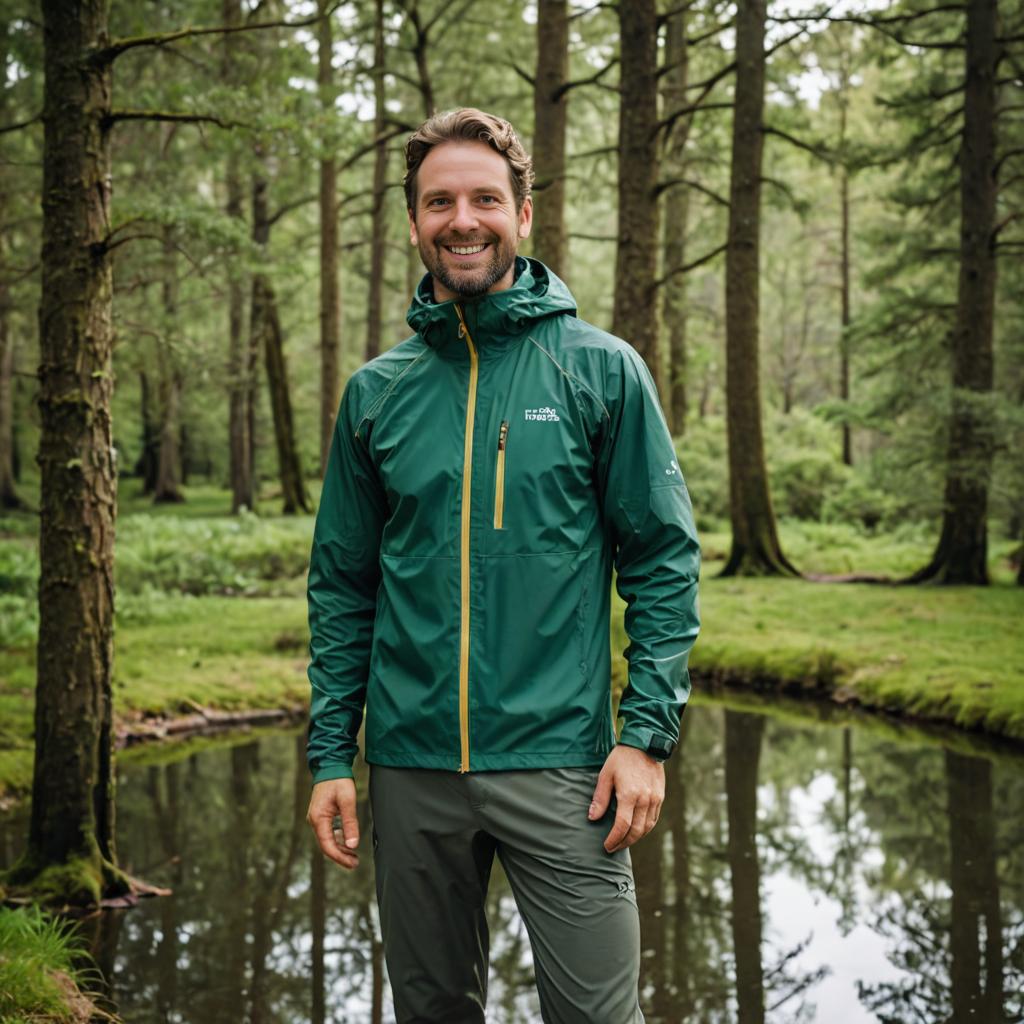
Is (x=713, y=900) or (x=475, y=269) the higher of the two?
(x=475, y=269)

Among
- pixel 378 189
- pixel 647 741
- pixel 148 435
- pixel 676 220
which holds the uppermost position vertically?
pixel 378 189

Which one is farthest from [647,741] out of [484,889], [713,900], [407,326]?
[407,326]

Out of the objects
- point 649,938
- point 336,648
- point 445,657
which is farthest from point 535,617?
point 649,938

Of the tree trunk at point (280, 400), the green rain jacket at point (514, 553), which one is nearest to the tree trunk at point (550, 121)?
the green rain jacket at point (514, 553)

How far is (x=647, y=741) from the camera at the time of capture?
242 centimetres

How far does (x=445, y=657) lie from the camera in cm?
256

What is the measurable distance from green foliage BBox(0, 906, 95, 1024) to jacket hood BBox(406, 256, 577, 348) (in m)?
2.63

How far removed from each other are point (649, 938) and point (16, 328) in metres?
22.3

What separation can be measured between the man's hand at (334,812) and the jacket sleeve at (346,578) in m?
0.09

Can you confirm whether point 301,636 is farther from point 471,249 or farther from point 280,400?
point 280,400

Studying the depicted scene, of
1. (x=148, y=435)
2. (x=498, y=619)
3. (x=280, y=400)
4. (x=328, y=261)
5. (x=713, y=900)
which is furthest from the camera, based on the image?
(x=148, y=435)

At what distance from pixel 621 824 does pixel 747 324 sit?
1481cm

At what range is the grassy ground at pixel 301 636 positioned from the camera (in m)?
10.2

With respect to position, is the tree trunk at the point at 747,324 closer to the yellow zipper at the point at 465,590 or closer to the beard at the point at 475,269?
the beard at the point at 475,269
